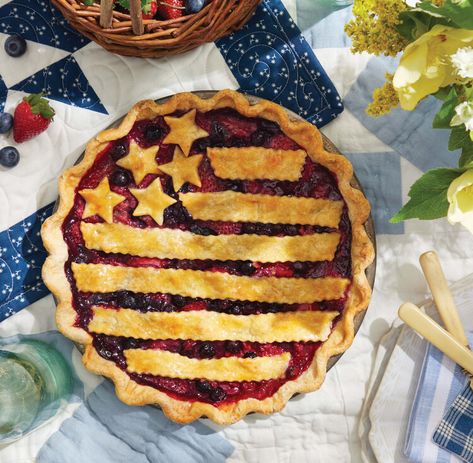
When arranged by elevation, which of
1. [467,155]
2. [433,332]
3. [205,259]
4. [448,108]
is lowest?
[433,332]

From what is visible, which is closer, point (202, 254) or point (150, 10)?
point (150, 10)

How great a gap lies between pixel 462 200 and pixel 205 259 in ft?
2.50

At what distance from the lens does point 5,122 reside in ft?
6.45

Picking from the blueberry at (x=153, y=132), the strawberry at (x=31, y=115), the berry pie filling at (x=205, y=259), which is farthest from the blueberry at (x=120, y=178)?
the strawberry at (x=31, y=115)

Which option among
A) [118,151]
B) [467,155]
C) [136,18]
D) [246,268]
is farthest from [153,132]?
[467,155]

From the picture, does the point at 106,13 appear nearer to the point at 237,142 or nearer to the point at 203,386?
the point at 237,142

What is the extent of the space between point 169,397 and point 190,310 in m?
0.23

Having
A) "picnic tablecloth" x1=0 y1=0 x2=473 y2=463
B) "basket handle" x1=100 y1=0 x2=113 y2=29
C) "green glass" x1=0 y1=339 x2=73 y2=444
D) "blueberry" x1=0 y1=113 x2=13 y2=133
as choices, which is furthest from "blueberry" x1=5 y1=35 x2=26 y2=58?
"green glass" x1=0 y1=339 x2=73 y2=444

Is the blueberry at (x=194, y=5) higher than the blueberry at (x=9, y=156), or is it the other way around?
the blueberry at (x=194, y=5)

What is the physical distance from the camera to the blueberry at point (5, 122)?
77.3 inches

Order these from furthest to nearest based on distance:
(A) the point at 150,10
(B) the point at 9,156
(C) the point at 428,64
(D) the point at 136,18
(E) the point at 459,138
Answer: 1. (B) the point at 9,156
2. (A) the point at 150,10
3. (D) the point at 136,18
4. (E) the point at 459,138
5. (C) the point at 428,64

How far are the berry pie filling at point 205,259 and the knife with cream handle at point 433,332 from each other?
184 millimetres

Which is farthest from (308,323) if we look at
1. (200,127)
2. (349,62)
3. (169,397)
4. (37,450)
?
(37,450)

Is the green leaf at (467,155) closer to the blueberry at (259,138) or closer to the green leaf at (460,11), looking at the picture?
the green leaf at (460,11)
